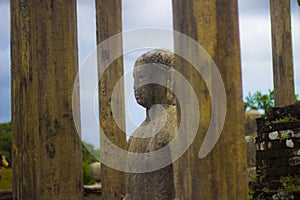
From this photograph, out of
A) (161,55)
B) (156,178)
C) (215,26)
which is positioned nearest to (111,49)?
(161,55)

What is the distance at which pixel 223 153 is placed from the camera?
4531 millimetres

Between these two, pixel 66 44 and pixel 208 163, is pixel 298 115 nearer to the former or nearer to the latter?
pixel 66 44

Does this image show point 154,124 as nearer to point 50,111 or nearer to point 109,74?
point 50,111

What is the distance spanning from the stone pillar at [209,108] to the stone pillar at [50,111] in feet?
5.52

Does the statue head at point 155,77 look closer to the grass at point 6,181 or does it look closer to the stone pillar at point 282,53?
the stone pillar at point 282,53

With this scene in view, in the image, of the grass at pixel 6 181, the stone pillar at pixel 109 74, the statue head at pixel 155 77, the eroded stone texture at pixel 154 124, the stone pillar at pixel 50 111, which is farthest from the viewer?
the grass at pixel 6 181

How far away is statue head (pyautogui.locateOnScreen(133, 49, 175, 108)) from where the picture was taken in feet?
23.0

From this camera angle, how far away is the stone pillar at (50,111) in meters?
5.99

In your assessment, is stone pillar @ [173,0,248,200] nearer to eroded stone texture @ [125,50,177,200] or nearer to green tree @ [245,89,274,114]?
eroded stone texture @ [125,50,177,200]

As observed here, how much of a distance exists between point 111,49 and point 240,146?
505 centimetres

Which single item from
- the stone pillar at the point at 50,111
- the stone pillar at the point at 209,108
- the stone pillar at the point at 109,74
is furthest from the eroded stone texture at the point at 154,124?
the stone pillar at the point at 209,108

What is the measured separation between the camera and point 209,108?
15.0ft

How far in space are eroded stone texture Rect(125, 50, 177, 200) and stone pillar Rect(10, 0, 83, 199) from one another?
95 centimetres

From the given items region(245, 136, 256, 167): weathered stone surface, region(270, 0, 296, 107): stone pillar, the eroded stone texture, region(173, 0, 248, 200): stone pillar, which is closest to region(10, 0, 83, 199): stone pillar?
the eroded stone texture
